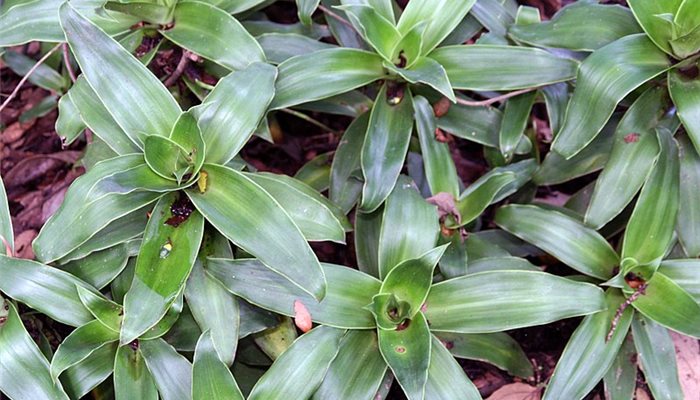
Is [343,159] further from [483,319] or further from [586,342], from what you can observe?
[586,342]

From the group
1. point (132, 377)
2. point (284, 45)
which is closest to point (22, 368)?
point (132, 377)

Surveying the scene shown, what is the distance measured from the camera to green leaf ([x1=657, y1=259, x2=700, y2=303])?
6.04 feet

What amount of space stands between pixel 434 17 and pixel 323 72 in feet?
1.16

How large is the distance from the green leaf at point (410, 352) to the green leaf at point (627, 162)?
61cm

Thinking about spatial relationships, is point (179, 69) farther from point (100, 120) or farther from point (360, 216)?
point (360, 216)

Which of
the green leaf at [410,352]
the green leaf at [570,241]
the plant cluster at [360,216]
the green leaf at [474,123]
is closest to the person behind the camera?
the green leaf at [410,352]

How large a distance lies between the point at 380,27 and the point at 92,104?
0.80m

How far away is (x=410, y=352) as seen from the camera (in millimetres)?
1637

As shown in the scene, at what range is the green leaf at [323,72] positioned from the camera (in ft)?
6.20

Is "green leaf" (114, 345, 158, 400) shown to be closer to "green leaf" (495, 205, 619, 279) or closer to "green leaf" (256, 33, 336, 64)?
"green leaf" (256, 33, 336, 64)

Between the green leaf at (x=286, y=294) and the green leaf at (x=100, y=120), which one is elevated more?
the green leaf at (x=100, y=120)

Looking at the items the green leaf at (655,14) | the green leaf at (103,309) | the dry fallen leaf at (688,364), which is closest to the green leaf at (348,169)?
the green leaf at (103,309)

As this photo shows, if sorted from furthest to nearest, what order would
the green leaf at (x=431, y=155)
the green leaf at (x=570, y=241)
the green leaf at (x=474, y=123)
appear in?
the green leaf at (x=474, y=123)
the green leaf at (x=431, y=155)
the green leaf at (x=570, y=241)

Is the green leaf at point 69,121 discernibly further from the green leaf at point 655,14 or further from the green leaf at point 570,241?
the green leaf at point 655,14
